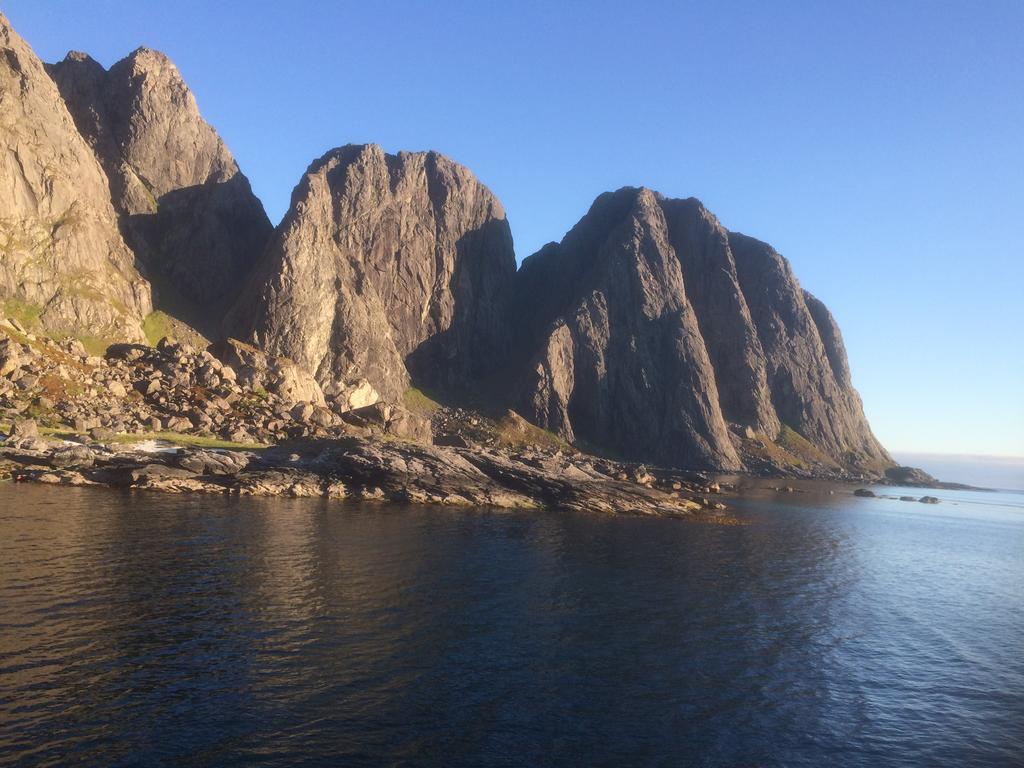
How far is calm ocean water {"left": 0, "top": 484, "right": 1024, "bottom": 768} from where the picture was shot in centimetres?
2127

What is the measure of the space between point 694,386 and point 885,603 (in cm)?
15411

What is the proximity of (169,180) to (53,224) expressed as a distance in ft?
165

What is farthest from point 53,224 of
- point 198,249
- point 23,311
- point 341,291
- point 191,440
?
point 191,440

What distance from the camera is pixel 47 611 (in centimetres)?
2888

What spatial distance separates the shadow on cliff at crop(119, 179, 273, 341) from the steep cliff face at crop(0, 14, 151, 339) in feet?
36.2

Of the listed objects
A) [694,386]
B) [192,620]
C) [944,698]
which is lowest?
[944,698]

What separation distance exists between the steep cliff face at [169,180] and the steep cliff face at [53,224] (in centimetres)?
1367

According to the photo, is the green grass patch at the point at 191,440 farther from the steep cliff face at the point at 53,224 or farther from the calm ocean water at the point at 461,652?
the steep cliff face at the point at 53,224

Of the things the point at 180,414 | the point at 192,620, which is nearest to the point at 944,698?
the point at 192,620

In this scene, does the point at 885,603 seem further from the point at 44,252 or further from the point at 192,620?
the point at 44,252

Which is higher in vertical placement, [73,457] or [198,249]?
[198,249]

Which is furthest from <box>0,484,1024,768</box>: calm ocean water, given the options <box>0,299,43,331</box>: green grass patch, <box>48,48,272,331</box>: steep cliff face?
<box>48,48,272,331</box>: steep cliff face

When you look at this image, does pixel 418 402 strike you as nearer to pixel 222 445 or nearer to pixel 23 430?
pixel 222 445

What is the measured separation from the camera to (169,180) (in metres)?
175
